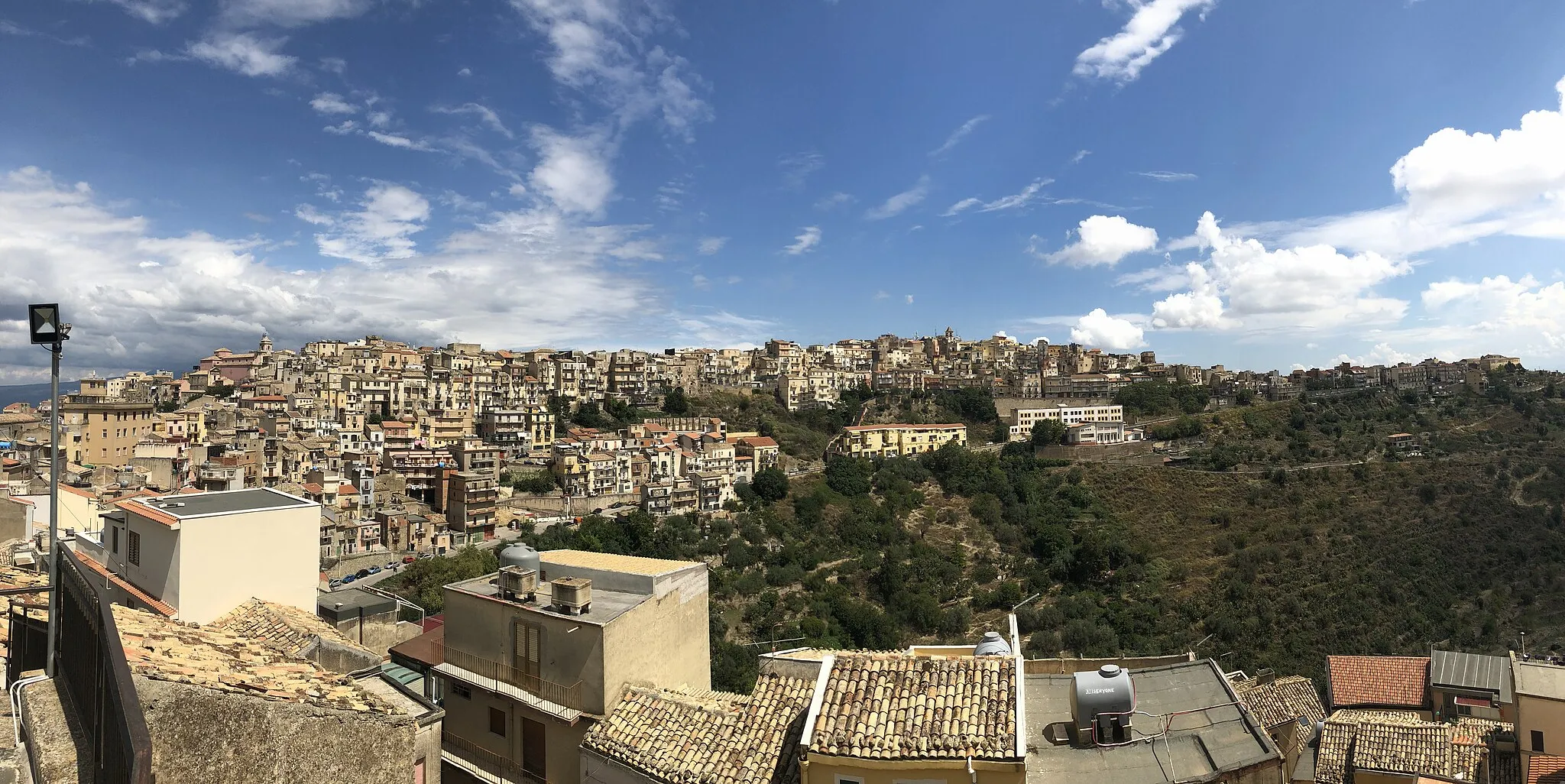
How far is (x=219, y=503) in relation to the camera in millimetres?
10883

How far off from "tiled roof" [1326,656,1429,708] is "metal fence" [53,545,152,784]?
72.4 ft

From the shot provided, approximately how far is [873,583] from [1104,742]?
3525 cm

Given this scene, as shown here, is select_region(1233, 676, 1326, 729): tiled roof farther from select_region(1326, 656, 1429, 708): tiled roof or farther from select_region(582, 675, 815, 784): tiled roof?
select_region(582, 675, 815, 784): tiled roof

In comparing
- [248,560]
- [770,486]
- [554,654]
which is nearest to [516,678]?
[554,654]

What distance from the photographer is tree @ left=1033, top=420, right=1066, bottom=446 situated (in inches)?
2496

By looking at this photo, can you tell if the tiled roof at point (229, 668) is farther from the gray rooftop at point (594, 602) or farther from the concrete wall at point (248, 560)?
the concrete wall at point (248, 560)

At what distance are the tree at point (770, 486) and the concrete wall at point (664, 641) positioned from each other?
42.6 m

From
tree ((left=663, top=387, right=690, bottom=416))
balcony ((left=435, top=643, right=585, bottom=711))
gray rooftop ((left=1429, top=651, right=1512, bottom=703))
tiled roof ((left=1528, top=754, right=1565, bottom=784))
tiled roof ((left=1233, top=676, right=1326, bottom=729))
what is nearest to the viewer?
balcony ((left=435, top=643, right=585, bottom=711))

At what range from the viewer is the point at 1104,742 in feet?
22.6

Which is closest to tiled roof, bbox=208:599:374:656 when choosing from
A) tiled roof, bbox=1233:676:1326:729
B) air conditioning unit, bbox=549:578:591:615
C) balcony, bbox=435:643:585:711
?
balcony, bbox=435:643:585:711

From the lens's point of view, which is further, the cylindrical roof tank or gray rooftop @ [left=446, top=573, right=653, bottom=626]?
the cylindrical roof tank

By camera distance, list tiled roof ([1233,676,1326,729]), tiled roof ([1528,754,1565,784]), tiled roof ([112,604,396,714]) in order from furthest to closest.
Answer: tiled roof ([1233,676,1326,729])
tiled roof ([1528,754,1565,784])
tiled roof ([112,604,396,714])

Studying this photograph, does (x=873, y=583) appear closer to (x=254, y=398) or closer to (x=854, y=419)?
(x=854, y=419)

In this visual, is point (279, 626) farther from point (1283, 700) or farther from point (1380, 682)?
point (1380, 682)
